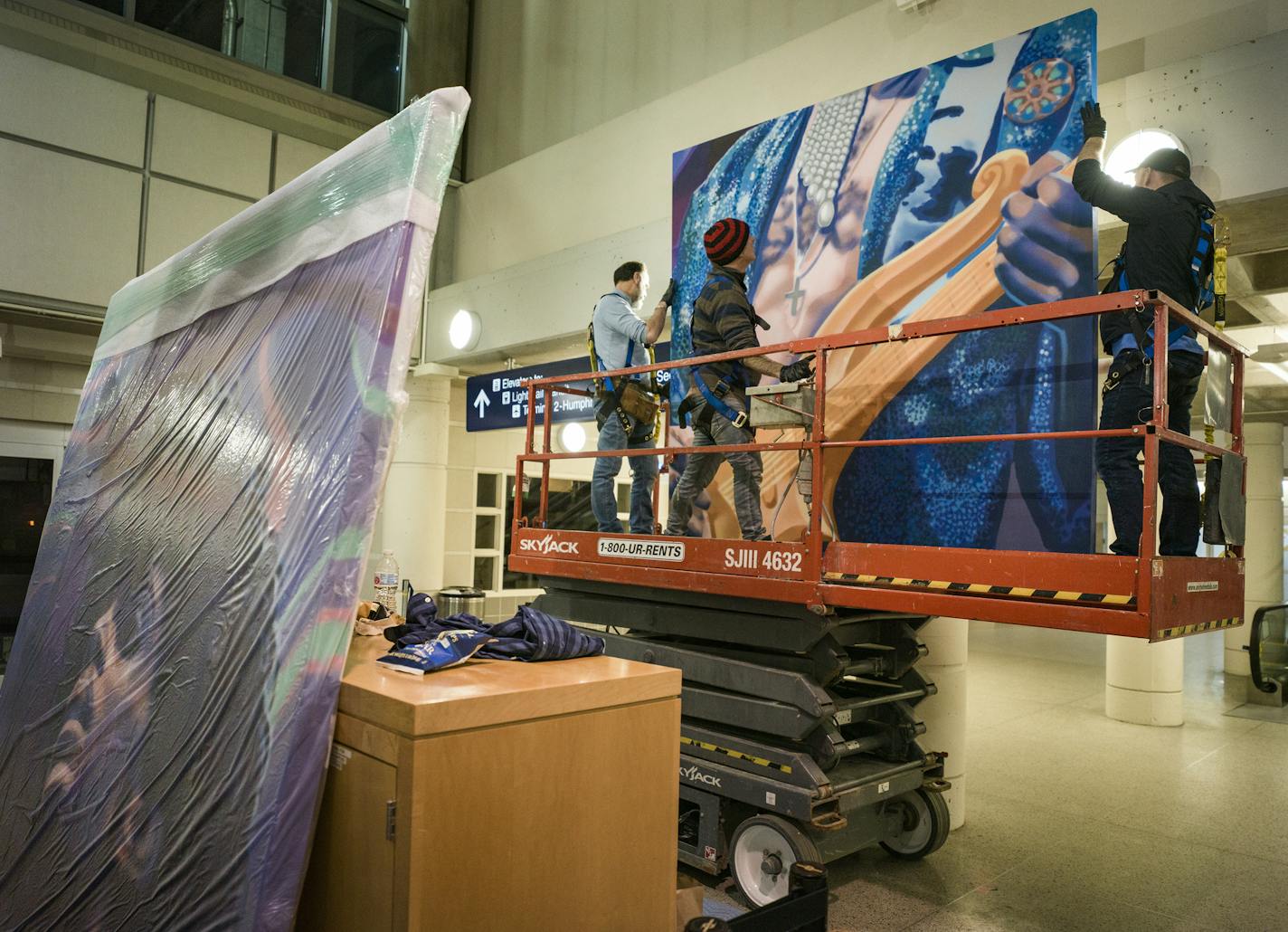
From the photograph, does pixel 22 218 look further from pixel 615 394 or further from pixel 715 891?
pixel 715 891

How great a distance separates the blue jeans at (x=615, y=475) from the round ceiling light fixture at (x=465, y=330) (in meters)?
4.26

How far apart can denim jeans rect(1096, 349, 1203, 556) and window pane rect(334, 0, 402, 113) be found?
9872mm

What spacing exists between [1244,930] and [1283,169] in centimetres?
380

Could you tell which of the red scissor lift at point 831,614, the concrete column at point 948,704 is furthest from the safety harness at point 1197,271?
the concrete column at point 948,704

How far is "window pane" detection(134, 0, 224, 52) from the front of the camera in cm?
929

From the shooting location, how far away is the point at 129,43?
29.9ft

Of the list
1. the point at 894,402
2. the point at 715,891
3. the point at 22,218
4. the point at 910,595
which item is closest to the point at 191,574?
the point at 910,595

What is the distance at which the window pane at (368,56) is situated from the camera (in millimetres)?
10836

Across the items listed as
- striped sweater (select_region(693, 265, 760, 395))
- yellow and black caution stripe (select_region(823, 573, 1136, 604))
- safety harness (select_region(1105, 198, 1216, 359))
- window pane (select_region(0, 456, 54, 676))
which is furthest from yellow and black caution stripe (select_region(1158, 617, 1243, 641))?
window pane (select_region(0, 456, 54, 676))

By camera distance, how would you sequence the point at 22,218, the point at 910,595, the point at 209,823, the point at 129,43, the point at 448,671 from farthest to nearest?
the point at 129,43 < the point at 22,218 < the point at 910,595 < the point at 448,671 < the point at 209,823

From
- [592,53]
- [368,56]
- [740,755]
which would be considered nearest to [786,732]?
[740,755]

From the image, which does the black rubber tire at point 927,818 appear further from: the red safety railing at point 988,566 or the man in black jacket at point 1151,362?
the man in black jacket at point 1151,362

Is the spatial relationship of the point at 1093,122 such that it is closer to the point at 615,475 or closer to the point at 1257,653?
the point at 615,475

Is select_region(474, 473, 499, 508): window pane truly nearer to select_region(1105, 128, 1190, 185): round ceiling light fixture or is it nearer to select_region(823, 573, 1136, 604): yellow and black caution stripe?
select_region(823, 573, 1136, 604): yellow and black caution stripe
